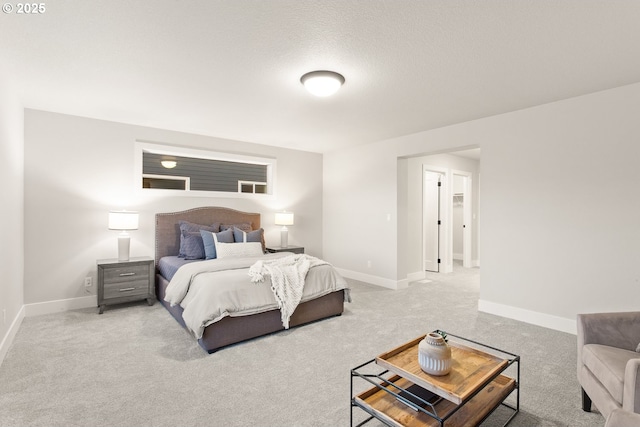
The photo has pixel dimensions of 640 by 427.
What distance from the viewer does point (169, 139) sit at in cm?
482

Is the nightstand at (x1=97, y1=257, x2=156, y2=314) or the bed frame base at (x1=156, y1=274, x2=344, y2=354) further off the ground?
the nightstand at (x1=97, y1=257, x2=156, y2=314)

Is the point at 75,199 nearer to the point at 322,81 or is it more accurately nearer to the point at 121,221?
the point at 121,221

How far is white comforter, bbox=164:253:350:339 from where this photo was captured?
2900 millimetres

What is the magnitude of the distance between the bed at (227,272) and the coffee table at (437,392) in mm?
1540

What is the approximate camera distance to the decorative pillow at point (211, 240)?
4438 mm

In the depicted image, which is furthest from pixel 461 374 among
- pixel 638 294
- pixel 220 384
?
pixel 638 294

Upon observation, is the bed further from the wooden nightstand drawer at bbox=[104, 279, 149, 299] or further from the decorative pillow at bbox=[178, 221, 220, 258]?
the wooden nightstand drawer at bbox=[104, 279, 149, 299]

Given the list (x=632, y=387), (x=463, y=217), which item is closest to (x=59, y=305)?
(x=632, y=387)

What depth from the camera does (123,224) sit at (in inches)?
159

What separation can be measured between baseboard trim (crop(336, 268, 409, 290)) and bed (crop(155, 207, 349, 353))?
157 cm

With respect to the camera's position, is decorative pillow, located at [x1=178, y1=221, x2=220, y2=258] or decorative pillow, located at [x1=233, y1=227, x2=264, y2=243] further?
decorative pillow, located at [x1=233, y1=227, x2=264, y2=243]

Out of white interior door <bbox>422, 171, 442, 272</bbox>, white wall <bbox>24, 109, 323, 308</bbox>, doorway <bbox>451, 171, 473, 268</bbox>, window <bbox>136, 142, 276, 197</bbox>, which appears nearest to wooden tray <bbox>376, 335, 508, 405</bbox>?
white wall <bbox>24, 109, 323, 308</bbox>

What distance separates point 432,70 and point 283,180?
3711mm

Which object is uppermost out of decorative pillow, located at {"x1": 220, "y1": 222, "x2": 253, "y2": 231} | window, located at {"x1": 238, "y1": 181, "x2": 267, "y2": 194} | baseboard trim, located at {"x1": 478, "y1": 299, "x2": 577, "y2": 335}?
window, located at {"x1": 238, "y1": 181, "x2": 267, "y2": 194}
